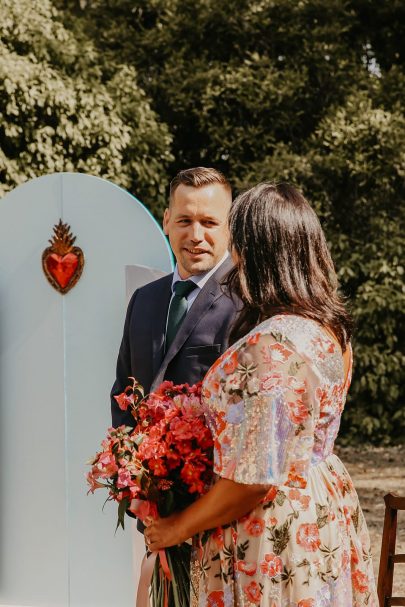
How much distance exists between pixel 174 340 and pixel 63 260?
2.75 feet

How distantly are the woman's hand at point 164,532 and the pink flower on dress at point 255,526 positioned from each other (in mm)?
164

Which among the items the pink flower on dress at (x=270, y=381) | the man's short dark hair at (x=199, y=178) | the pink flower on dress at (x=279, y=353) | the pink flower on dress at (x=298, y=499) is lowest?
the pink flower on dress at (x=298, y=499)

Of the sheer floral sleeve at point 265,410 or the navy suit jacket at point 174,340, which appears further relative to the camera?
the navy suit jacket at point 174,340

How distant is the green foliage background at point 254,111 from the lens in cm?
804

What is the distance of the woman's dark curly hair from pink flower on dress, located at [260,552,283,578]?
0.52 m

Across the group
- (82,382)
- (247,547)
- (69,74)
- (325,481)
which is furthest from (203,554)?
(69,74)

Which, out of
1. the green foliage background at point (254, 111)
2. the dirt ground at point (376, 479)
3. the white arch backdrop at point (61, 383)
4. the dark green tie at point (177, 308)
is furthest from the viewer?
the green foliage background at point (254, 111)

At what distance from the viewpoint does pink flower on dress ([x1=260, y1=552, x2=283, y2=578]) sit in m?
2.06

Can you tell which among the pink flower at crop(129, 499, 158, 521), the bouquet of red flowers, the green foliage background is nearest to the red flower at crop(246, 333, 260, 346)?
the bouquet of red flowers

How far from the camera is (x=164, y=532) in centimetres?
221

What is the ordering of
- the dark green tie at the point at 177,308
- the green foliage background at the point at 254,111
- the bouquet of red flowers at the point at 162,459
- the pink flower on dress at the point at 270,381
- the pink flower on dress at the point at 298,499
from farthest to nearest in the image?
the green foliage background at the point at 254,111 → the dark green tie at the point at 177,308 → the bouquet of red flowers at the point at 162,459 → the pink flower on dress at the point at 298,499 → the pink flower on dress at the point at 270,381

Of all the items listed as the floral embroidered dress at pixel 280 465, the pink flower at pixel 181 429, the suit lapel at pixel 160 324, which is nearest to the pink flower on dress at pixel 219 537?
the floral embroidered dress at pixel 280 465

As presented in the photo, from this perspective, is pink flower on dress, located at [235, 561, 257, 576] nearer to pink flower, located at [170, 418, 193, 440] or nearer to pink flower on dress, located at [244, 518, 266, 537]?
pink flower on dress, located at [244, 518, 266, 537]

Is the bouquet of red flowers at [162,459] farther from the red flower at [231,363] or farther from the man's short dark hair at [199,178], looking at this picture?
the man's short dark hair at [199,178]
